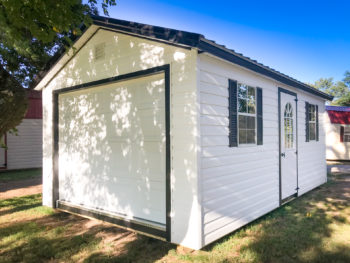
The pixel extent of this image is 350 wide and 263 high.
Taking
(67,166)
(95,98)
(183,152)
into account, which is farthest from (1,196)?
(183,152)

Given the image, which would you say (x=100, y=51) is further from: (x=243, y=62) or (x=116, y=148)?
(x=243, y=62)

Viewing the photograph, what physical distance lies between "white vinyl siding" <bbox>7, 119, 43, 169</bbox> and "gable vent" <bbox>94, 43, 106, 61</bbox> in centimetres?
1009

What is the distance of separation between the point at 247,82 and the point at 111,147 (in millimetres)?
2905

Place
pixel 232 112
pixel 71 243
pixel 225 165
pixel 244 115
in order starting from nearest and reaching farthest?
pixel 71 243 < pixel 225 165 < pixel 232 112 < pixel 244 115

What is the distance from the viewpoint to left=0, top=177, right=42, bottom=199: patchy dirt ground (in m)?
7.79

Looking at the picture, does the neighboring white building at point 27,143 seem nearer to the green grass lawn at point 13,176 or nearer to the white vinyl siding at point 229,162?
the green grass lawn at point 13,176

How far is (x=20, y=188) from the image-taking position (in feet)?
28.6

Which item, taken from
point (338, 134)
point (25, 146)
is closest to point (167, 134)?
point (25, 146)

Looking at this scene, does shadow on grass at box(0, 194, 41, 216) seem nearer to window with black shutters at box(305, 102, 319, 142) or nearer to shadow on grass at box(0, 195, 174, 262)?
shadow on grass at box(0, 195, 174, 262)

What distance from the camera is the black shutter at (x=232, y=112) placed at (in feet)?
14.2

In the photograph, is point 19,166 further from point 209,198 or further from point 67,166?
point 209,198

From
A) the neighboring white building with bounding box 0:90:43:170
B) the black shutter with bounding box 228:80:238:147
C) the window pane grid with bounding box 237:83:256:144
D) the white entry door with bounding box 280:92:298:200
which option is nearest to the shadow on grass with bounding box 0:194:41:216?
the black shutter with bounding box 228:80:238:147

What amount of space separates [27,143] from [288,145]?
12462mm

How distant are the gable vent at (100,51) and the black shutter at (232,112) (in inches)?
98.5
